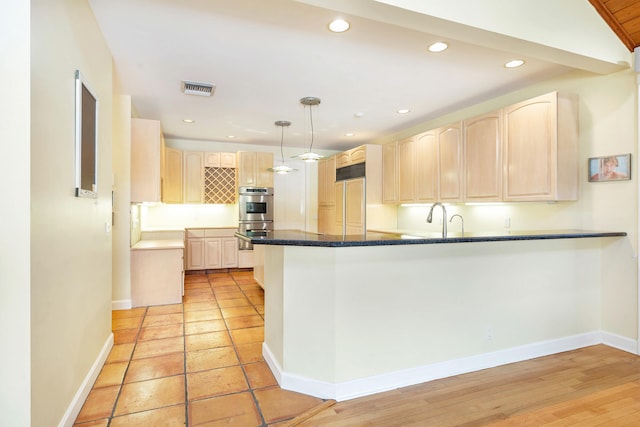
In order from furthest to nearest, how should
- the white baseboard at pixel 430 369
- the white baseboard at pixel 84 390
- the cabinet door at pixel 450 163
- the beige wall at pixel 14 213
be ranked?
the cabinet door at pixel 450 163 < the white baseboard at pixel 430 369 < the white baseboard at pixel 84 390 < the beige wall at pixel 14 213

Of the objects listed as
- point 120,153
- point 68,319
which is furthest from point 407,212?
point 68,319

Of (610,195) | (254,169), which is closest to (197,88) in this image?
(254,169)

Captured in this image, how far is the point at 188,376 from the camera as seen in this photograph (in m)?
2.46

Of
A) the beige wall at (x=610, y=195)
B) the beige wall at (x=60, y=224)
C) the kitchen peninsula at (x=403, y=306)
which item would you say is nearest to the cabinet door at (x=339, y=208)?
the beige wall at (x=610, y=195)

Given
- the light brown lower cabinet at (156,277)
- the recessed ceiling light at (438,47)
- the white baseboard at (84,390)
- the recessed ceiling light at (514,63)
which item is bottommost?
the white baseboard at (84,390)

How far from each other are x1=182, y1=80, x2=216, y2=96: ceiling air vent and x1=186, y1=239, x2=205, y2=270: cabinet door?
3.23m

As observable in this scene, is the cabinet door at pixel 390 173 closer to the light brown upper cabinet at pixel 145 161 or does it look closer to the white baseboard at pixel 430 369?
the white baseboard at pixel 430 369

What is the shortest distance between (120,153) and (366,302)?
3.36 m

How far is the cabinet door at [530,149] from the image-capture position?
10.3 feet

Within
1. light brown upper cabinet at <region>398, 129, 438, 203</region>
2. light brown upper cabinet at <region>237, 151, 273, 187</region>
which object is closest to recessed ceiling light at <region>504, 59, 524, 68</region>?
light brown upper cabinet at <region>398, 129, 438, 203</region>

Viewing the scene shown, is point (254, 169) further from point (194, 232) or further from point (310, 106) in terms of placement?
point (310, 106)

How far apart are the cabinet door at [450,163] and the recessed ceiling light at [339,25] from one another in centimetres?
228

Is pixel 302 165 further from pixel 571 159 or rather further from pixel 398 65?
pixel 571 159

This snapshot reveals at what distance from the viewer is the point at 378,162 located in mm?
5777
